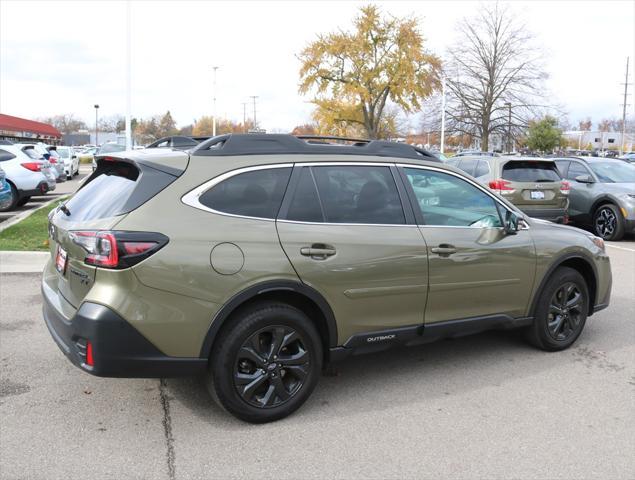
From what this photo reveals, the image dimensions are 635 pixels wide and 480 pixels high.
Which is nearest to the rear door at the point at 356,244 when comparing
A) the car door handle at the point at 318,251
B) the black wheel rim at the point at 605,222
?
the car door handle at the point at 318,251

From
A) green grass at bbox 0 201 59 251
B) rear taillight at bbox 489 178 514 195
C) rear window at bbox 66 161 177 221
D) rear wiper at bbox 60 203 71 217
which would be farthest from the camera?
rear taillight at bbox 489 178 514 195

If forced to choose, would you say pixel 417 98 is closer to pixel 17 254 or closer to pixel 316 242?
pixel 17 254

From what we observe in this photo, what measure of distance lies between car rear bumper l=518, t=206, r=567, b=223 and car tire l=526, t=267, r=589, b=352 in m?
6.26

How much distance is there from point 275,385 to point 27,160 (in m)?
13.3

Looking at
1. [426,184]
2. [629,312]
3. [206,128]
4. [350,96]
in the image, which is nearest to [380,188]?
[426,184]

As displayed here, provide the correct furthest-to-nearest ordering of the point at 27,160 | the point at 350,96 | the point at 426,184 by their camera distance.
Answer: the point at 350,96
the point at 27,160
the point at 426,184

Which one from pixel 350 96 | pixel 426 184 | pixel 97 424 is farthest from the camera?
pixel 350 96

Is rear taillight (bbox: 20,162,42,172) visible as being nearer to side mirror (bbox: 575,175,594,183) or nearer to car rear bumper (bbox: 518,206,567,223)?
car rear bumper (bbox: 518,206,567,223)

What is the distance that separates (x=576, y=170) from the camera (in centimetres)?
1312

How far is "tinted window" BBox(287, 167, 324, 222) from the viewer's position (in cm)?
372

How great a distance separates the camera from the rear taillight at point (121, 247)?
10.4 ft

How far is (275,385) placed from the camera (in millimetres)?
3625

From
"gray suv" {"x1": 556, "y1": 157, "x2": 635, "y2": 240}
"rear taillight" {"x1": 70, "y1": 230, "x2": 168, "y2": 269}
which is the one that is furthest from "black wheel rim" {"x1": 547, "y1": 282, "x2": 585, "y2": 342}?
"gray suv" {"x1": 556, "y1": 157, "x2": 635, "y2": 240}

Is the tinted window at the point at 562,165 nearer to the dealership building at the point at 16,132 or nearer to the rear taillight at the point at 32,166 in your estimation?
the rear taillight at the point at 32,166
